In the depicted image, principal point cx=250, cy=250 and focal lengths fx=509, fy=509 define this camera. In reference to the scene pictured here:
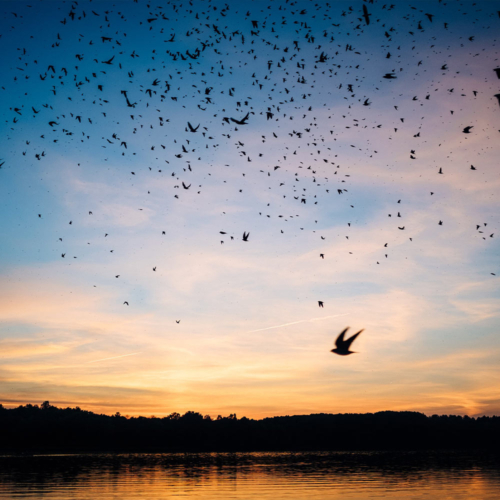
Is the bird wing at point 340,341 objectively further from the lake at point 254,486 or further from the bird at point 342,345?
the lake at point 254,486

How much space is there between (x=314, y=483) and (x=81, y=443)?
416ft

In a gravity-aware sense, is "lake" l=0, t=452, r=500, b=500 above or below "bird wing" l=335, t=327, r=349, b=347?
below

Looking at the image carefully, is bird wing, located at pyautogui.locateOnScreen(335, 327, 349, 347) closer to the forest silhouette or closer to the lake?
the lake

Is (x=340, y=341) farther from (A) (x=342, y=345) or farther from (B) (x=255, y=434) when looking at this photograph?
(B) (x=255, y=434)

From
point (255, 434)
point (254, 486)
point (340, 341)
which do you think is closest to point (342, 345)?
point (340, 341)

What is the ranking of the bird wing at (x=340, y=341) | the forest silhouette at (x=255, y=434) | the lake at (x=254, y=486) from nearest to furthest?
the bird wing at (x=340, y=341), the lake at (x=254, y=486), the forest silhouette at (x=255, y=434)

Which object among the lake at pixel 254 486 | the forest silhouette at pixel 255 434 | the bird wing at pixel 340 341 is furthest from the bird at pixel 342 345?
the forest silhouette at pixel 255 434

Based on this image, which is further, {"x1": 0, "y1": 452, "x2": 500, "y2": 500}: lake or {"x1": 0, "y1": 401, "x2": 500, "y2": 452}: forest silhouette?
{"x1": 0, "y1": 401, "x2": 500, "y2": 452}: forest silhouette

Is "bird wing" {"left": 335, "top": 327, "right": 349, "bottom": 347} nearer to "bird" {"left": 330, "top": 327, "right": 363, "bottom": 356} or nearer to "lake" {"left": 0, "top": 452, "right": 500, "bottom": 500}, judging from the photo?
"bird" {"left": 330, "top": 327, "right": 363, "bottom": 356}

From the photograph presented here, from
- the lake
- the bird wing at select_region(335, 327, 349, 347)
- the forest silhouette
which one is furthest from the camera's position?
the forest silhouette

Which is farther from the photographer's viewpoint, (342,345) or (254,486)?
(254,486)

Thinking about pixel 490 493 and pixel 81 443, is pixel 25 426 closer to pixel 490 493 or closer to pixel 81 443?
pixel 81 443

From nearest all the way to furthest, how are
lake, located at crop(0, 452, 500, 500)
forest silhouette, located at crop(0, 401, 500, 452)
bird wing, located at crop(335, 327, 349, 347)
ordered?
bird wing, located at crop(335, 327, 349, 347)
lake, located at crop(0, 452, 500, 500)
forest silhouette, located at crop(0, 401, 500, 452)

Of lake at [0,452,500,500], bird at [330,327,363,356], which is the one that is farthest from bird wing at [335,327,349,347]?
lake at [0,452,500,500]
